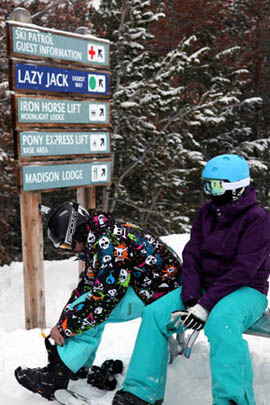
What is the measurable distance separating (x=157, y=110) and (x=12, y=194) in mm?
4531

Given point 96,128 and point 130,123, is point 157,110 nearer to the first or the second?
point 130,123

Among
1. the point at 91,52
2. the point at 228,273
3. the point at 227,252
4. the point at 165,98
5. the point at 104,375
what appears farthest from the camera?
the point at 165,98

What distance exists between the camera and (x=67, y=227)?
293cm

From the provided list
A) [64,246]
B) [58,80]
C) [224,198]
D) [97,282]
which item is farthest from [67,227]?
[58,80]

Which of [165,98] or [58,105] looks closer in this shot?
[58,105]

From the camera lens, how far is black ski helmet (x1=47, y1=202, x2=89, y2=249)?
115 inches

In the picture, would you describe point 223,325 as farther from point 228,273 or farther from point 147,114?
point 147,114

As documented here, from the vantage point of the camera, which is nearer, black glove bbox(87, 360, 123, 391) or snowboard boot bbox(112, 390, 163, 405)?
snowboard boot bbox(112, 390, 163, 405)

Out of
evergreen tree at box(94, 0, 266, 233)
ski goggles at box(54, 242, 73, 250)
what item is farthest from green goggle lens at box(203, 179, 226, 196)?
evergreen tree at box(94, 0, 266, 233)

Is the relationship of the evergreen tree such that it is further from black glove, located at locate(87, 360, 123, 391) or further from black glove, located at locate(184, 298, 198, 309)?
black glove, located at locate(184, 298, 198, 309)

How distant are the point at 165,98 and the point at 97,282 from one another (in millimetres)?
8881

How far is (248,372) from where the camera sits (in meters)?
2.40

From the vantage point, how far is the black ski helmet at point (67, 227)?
9.61 feet

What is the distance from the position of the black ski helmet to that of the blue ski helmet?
0.87 metres
